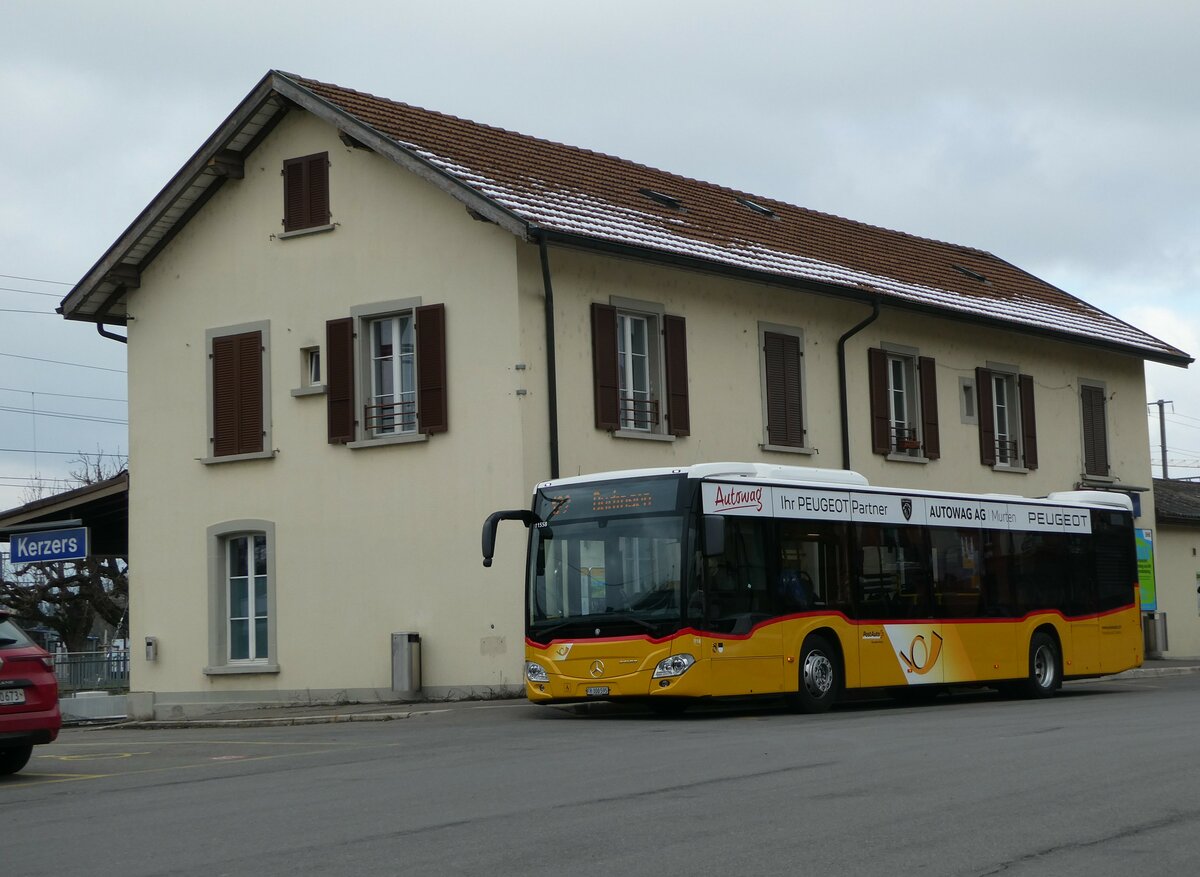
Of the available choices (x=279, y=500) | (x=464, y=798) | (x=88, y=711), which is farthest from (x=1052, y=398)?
(x=464, y=798)

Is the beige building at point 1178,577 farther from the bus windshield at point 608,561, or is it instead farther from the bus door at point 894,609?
the bus windshield at point 608,561

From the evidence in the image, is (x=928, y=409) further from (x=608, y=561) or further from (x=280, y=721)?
(x=280, y=721)

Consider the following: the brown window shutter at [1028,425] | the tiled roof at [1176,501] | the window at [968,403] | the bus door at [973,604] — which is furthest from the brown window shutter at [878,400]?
the tiled roof at [1176,501]

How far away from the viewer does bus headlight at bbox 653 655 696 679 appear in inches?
699

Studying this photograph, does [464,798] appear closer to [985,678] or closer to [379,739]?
[379,739]

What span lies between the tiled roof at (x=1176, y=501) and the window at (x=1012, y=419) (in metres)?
5.25

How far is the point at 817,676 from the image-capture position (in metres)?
19.2

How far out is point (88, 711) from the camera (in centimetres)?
2878

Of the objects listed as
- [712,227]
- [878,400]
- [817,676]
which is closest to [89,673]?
[712,227]

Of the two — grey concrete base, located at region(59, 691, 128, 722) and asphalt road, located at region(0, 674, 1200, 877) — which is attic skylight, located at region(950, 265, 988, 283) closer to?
grey concrete base, located at region(59, 691, 128, 722)

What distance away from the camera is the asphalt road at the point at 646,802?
8219 mm

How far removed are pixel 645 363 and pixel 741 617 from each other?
25.1 feet

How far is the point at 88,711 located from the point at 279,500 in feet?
20.0

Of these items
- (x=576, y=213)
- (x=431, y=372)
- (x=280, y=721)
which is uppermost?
(x=576, y=213)
